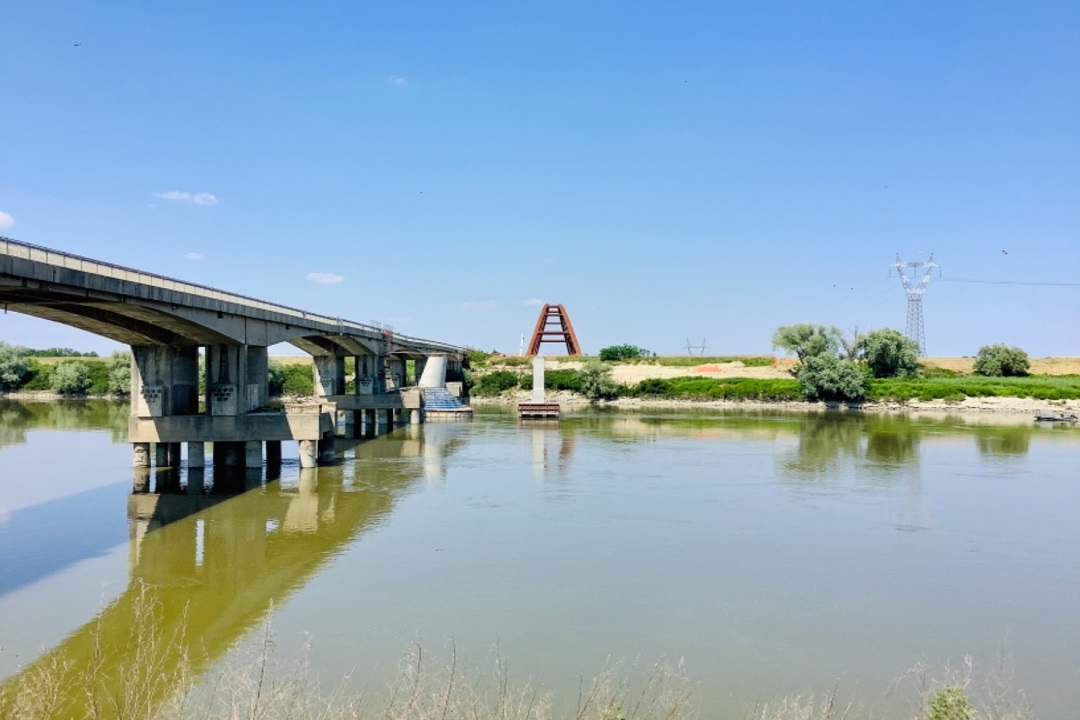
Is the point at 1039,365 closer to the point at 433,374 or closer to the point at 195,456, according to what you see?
the point at 433,374

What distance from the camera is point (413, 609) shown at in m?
14.4

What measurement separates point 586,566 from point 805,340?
81011mm

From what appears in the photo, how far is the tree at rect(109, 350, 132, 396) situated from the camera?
277ft

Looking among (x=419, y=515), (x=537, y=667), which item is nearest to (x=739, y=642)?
(x=537, y=667)

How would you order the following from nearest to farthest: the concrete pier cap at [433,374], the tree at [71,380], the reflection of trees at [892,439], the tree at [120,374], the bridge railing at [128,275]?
the bridge railing at [128,275], the reflection of trees at [892,439], the concrete pier cap at [433,374], the tree at [120,374], the tree at [71,380]

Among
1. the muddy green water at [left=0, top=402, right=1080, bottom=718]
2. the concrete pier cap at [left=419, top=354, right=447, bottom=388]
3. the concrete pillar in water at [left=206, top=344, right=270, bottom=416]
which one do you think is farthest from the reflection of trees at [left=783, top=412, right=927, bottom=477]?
the concrete pier cap at [left=419, top=354, right=447, bottom=388]

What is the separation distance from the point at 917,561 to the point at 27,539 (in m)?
21.3

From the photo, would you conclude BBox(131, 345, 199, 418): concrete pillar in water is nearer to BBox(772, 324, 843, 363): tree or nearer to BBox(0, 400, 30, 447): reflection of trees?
BBox(0, 400, 30, 447): reflection of trees

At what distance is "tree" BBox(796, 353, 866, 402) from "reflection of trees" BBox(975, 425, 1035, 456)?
1974cm

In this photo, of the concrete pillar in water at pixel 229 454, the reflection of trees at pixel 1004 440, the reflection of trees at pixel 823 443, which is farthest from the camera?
the reflection of trees at pixel 1004 440

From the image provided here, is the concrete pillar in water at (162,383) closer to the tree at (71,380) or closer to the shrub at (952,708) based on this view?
the shrub at (952,708)

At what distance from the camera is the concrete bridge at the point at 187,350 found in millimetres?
23117

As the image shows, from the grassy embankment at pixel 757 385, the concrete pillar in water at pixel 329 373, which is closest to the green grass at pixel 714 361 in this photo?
the grassy embankment at pixel 757 385

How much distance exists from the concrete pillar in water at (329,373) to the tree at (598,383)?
123 feet
